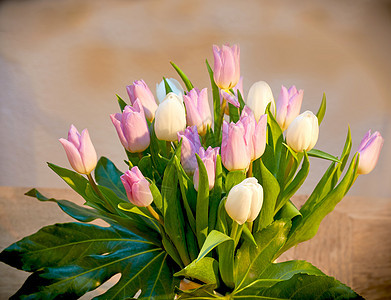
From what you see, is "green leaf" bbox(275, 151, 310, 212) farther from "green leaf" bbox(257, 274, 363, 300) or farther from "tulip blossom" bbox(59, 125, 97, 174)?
"tulip blossom" bbox(59, 125, 97, 174)

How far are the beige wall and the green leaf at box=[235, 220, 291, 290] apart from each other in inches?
37.0

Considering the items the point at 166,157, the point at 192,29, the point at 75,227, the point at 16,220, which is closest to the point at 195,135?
the point at 166,157

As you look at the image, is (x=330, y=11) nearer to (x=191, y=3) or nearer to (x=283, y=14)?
(x=283, y=14)

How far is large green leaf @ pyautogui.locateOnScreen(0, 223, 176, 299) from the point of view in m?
0.54

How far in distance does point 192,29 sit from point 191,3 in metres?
0.10

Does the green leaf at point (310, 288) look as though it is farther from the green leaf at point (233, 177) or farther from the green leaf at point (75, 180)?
the green leaf at point (75, 180)

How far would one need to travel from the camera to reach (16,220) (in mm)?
955

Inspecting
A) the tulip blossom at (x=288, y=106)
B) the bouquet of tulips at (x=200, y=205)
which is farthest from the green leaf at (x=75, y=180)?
the tulip blossom at (x=288, y=106)

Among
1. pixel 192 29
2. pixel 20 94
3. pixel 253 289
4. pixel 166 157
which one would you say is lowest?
pixel 253 289

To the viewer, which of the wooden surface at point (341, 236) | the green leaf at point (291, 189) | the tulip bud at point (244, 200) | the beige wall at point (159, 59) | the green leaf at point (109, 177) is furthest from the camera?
the beige wall at point (159, 59)

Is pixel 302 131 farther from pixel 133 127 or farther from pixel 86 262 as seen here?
pixel 86 262

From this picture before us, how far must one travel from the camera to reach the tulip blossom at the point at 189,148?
0.49 m

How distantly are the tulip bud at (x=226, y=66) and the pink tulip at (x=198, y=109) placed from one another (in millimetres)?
24

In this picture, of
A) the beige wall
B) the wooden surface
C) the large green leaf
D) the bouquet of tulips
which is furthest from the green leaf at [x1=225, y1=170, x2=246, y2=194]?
the beige wall
